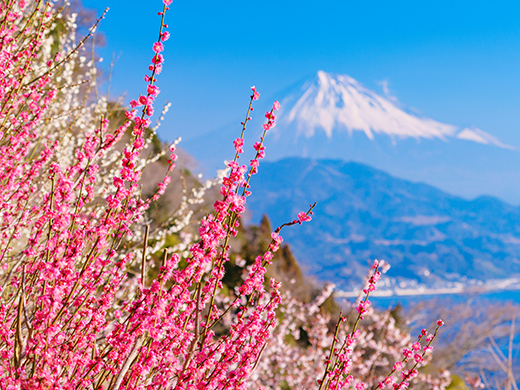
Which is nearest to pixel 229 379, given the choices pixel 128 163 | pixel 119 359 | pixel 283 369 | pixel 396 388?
pixel 119 359

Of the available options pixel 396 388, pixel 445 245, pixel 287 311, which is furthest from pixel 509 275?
pixel 396 388

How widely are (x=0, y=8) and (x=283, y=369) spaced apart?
10.9 metres

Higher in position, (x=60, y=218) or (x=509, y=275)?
(x=509, y=275)

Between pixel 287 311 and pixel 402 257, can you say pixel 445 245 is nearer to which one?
pixel 402 257

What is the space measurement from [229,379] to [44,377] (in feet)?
2.41

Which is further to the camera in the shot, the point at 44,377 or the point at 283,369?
the point at 283,369

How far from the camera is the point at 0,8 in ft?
9.04

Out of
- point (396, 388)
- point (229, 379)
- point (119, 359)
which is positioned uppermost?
point (396, 388)

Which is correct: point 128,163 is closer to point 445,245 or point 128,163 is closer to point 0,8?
point 0,8

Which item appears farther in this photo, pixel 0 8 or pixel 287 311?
pixel 287 311

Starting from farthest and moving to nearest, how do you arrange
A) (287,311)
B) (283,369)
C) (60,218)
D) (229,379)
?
(287,311) < (283,369) < (229,379) < (60,218)

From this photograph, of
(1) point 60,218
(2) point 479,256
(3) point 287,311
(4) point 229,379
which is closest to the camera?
(1) point 60,218

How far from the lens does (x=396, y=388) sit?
192 cm

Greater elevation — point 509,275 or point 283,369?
point 509,275
